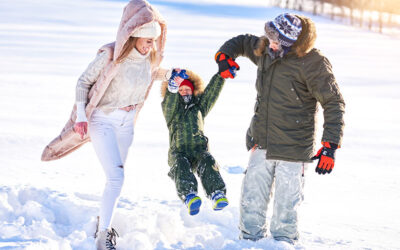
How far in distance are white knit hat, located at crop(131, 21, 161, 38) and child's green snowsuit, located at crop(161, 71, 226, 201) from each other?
0.79m

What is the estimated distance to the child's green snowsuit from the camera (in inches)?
177

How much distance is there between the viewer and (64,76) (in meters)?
12.8

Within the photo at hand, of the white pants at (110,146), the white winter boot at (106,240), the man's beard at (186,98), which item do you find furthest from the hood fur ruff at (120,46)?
the white winter boot at (106,240)

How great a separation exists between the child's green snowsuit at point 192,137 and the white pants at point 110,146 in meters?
0.54

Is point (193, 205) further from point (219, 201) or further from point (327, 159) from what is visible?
point (327, 159)

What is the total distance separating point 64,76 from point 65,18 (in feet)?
51.4

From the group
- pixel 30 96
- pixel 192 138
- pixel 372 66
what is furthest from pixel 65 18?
pixel 192 138

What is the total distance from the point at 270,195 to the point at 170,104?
3.53 feet

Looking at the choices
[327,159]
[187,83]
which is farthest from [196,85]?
[327,159]

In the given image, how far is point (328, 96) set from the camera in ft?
13.4

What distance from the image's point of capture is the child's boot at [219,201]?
4.28 m

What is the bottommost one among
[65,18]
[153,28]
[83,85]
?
[65,18]

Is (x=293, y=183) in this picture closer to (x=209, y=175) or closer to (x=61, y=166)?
(x=209, y=175)

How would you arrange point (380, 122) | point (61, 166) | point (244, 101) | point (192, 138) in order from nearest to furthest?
point (192, 138)
point (61, 166)
point (380, 122)
point (244, 101)
